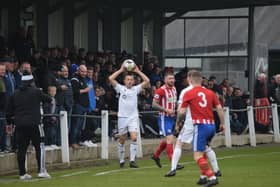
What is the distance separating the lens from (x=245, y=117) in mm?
30562

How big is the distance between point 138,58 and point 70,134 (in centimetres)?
1296

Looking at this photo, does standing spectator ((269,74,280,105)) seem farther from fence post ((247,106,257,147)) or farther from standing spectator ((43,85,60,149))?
standing spectator ((43,85,60,149))

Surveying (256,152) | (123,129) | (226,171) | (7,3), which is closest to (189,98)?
(226,171)

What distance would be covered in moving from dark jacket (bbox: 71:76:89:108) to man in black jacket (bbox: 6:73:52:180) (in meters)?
4.18

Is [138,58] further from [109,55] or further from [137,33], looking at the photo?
[109,55]

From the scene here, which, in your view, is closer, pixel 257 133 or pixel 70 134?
pixel 70 134

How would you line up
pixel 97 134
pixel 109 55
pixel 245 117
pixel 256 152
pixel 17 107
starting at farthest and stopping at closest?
1. pixel 245 117
2. pixel 109 55
3. pixel 256 152
4. pixel 97 134
5. pixel 17 107

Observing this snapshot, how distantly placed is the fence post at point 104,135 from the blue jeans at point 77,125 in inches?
19.0

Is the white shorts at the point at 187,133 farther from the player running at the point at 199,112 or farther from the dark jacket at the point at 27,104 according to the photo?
the dark jacket at the point at 27,104

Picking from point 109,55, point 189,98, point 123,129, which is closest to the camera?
point 189,98

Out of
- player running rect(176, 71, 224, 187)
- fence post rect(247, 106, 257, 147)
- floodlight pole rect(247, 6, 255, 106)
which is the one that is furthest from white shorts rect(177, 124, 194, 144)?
floodlight pole rect(247, 6, 255, 106)

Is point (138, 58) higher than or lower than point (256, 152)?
higher

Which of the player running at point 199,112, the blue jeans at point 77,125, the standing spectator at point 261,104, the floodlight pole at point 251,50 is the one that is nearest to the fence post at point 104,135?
the blue jeans at point 77,125

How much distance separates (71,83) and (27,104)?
170 inches
